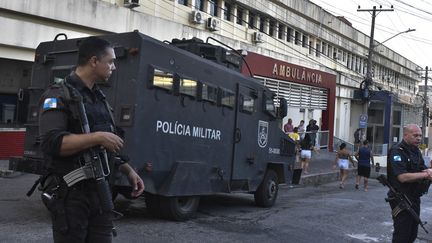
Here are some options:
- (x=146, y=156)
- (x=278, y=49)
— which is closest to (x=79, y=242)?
(x=146, y=156)

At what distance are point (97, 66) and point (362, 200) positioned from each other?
36.2 ft

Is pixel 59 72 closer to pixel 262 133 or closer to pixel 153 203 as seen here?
pixel 153 203

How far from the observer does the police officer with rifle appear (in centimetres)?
550

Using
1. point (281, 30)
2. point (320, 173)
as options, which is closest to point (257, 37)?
point (281, 30)

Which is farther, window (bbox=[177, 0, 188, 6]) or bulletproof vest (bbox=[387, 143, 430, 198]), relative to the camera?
window (bbox=[177, 0, 188, 6])

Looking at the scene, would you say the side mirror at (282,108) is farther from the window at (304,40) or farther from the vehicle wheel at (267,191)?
the window at (304,40)

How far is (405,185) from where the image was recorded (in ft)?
18.5

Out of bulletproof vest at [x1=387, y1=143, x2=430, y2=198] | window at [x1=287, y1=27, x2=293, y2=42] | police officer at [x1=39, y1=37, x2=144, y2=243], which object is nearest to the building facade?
window at [x1=287, y1=27, x2=293, y2=42]

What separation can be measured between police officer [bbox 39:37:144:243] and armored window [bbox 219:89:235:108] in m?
5.51

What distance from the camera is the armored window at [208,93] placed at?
821 cm

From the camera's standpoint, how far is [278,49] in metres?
30.3

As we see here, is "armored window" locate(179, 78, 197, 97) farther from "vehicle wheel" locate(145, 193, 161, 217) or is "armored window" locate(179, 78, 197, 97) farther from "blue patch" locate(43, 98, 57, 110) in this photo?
"blue patch" locate(43, 98, 57, 110)

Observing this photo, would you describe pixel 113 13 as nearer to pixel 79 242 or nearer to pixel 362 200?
pixel 362 200

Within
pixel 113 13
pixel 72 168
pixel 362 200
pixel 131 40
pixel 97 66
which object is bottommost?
pixel 362 200
